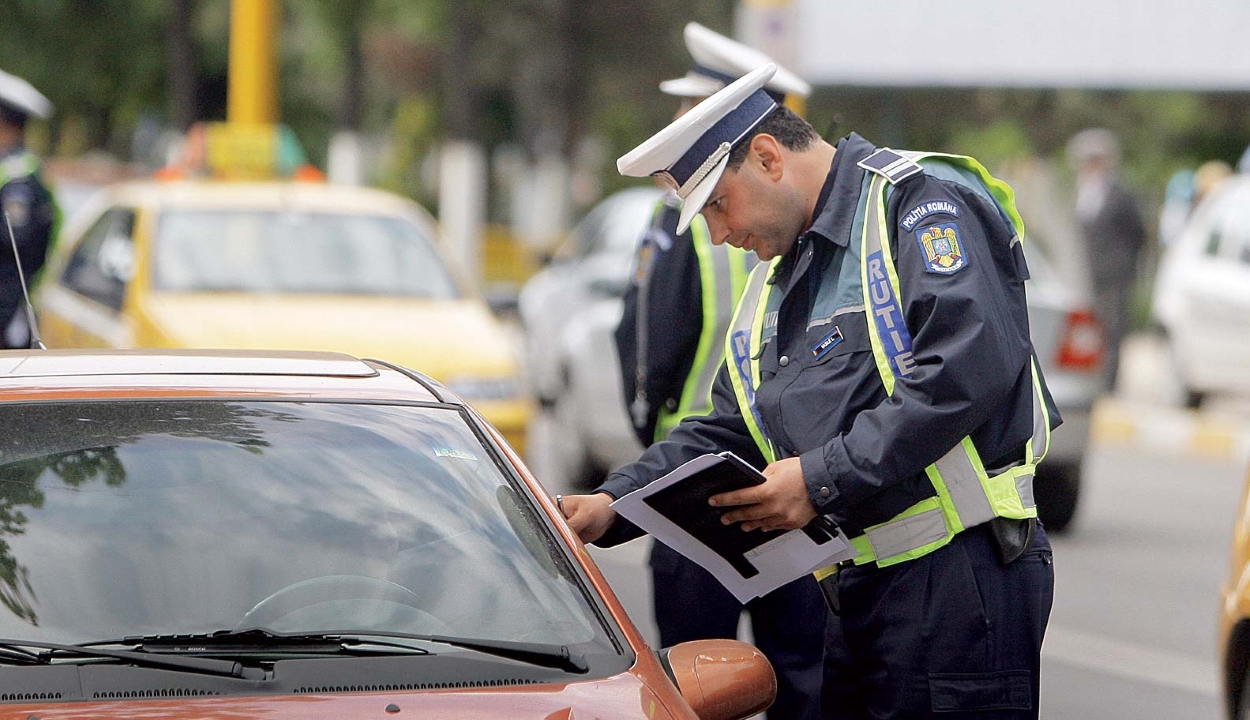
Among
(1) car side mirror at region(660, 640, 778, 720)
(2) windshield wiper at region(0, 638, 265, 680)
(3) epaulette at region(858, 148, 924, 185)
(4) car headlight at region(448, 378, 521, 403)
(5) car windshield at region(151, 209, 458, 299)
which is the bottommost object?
(4) car headlight at region(448, 378, 521, 403)

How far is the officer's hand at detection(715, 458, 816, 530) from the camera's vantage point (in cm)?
321

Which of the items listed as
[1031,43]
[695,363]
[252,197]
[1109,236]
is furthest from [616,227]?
[1031,43]

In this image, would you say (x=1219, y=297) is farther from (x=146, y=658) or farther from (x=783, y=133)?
(x=146, y=658)

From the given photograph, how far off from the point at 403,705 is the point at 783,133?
1.32m

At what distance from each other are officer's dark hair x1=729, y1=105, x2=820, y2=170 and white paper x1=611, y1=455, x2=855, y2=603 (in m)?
0.56

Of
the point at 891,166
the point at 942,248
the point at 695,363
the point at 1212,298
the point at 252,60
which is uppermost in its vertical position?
the point at 891,166

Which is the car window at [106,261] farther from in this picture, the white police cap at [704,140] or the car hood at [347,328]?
the white police cap at [704,140]

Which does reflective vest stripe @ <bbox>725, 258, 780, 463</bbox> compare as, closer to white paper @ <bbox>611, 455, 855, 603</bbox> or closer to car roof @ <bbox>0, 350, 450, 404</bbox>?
white paper @ <bbox>611, 455, 855, 603</bbox>

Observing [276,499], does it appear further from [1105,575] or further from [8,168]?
[1105,575]

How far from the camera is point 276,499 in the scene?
3.08 meters

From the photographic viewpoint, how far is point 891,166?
337 cm

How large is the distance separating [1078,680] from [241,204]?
4.53m

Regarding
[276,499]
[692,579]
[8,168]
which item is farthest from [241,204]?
[276,499]

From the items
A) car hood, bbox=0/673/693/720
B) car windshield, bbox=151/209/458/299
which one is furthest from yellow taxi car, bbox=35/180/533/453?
car hood, bbox=0/673/693/720
